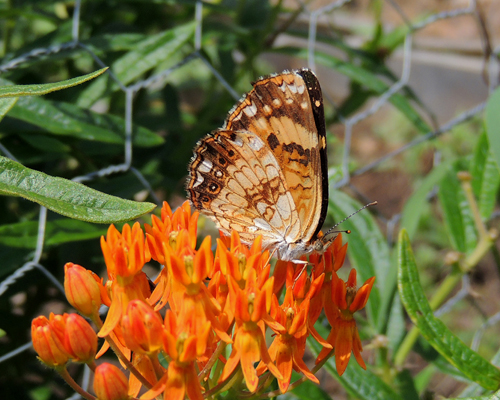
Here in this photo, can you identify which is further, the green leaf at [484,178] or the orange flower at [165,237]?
the green leaf at [484,178]

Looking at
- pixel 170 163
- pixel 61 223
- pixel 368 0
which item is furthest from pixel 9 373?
pixel 368 0

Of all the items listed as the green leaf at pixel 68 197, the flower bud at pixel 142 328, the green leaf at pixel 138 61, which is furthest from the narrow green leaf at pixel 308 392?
the green leaf at pixel 138 61

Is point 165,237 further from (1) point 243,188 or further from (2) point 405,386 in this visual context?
(2) point 405,386

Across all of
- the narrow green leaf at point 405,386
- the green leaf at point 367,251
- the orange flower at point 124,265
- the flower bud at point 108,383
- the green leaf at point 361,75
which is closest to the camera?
the flower bud at point 108,383

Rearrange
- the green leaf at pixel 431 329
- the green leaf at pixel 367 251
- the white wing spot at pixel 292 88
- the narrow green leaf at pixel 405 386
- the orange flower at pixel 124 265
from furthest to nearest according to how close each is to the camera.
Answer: the green leaf at pixel 367 251, the narrow green leaf at pixel 405 386, the white wing spot at pixel 292 88, the green leaf at pixel 431 329, the orange flower at pixel 124 265

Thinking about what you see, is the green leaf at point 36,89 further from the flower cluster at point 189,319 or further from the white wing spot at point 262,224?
the white wing spot at point 262,224

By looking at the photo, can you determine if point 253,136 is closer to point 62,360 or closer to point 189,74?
point 62,360
